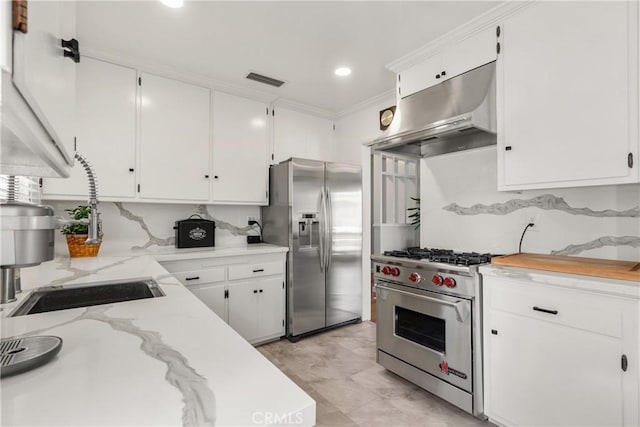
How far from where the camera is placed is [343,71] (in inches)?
111

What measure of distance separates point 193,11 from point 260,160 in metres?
1.54

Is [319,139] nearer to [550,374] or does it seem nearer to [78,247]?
[78,247]

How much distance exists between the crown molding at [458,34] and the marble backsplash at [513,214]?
828 millimetres

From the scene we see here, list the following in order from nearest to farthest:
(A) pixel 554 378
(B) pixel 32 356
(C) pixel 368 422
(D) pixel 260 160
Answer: (B) pixel 32 356, (A) pixel 554 378, (C) pixel 368 422, (D) pixel 260 160

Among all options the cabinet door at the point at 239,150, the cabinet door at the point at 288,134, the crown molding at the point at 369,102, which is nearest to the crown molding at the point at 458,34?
the crown molding at the point at 369,102

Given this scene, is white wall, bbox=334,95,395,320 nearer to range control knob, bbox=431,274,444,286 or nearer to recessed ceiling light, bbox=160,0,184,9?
range control knob, bbox=431,274,444,286

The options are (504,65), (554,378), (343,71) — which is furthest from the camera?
(343,71)

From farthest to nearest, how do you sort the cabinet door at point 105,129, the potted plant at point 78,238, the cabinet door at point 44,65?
the cabinet door at point 105,129 < the potted plant at point 78,238 < the cabinet door at point 44,65

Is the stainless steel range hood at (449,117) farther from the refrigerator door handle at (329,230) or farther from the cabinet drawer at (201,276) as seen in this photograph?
the cabinet drawer at (201,276)

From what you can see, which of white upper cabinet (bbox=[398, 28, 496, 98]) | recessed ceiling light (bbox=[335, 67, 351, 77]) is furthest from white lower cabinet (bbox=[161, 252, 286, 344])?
white upper cabinet (bbox=[398, 28, 496, 98])

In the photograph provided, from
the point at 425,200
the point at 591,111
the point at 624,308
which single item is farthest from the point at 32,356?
the point at 425,200

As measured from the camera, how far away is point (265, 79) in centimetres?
296

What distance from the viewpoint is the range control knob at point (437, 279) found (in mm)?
1931

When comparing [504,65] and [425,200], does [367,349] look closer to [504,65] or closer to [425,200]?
[425,200]
